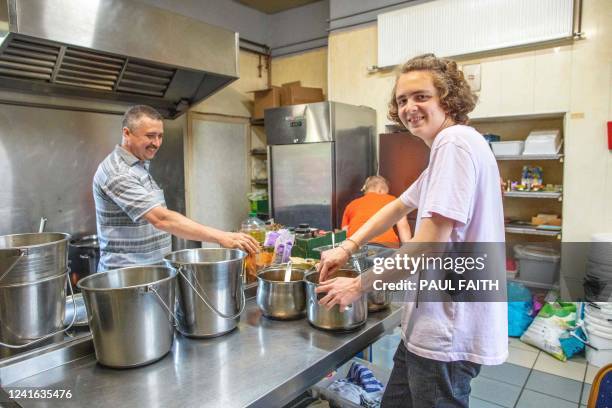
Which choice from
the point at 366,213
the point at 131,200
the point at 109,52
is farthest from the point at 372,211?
the point at 109,52

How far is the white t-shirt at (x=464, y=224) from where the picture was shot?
1002 millimetres

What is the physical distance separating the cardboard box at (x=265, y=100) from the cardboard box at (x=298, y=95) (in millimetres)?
68

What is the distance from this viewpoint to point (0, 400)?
2.77 ft

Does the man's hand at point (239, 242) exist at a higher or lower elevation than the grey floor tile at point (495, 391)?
higher

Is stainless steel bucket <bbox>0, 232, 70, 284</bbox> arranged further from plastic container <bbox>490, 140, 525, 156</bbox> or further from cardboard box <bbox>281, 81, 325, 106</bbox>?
cardboard box <bbox>281, 81, 325, 106</bbox>

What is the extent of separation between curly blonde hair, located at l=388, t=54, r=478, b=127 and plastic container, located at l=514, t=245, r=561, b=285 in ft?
8.52

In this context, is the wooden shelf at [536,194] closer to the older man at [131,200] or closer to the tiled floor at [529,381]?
the tiled floor at [529,381]

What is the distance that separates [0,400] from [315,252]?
1183mm

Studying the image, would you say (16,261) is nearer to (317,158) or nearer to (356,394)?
(356,394)

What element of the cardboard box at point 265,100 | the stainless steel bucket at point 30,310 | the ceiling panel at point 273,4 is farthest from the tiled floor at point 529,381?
the ceiling panel at point 273,4

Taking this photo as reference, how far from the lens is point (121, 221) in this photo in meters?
1.82

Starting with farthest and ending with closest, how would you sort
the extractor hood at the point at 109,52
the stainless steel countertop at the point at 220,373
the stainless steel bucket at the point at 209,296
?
the extractor hood at the point at 109,52 → the stainless steel bucket at the point at 209,296 → the stainless steel countertop at the point at 220,373

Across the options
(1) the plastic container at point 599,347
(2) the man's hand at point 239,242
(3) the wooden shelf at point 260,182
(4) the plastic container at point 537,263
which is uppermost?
(3) the wooden shelf at point 260,182

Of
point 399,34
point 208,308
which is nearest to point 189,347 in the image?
point 208,308
